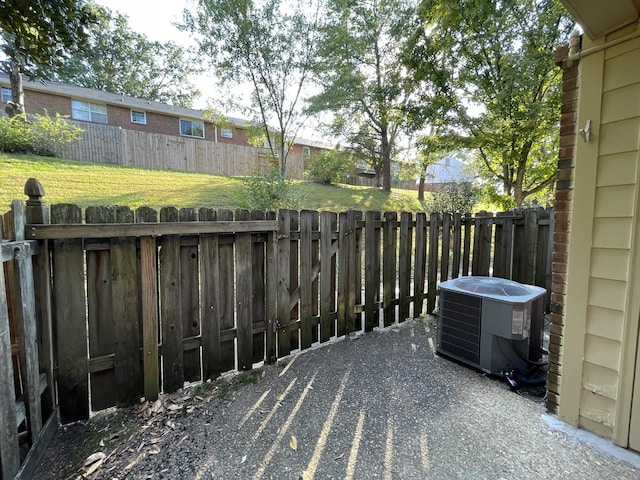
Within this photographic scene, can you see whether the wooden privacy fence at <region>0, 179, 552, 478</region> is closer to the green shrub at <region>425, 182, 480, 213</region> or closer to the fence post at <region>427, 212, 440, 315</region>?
the fence post at <region>427, 212, 440, 315</region>

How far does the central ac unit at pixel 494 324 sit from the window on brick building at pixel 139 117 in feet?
65.5

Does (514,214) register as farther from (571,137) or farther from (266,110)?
(266,110)

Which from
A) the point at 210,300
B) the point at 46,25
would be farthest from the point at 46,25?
the point at 210,300

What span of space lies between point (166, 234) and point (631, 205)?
9.85 feet

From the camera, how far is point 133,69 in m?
24.9

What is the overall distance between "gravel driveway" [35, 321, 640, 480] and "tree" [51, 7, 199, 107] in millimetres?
25162

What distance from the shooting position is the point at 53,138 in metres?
11.4

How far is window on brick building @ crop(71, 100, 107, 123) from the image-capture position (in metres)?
16.2

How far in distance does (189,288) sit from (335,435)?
153cm

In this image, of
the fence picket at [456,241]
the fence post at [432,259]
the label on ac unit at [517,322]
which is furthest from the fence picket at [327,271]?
the fence picket at [456,241]

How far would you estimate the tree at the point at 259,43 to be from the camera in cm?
973

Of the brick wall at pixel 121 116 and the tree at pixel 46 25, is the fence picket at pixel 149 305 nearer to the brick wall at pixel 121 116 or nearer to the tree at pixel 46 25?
the tree at pixel 46 25

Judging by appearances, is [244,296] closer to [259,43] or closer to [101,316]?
[101,316]

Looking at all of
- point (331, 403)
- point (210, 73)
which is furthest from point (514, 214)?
point (210, 73)
